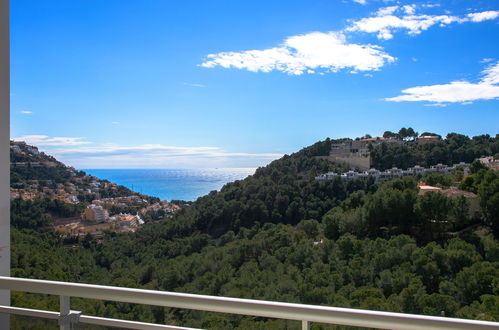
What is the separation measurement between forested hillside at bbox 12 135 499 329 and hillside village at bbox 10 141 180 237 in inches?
18.9

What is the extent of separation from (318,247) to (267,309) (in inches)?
508

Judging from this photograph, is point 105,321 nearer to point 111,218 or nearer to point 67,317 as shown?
point 67,317

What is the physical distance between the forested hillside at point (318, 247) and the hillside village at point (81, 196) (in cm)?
48

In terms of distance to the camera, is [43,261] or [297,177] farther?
[297,177]

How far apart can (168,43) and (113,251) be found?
265 inches

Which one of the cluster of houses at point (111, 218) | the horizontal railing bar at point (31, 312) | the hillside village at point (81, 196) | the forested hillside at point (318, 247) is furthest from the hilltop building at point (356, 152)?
the horizontal railing bar at point (31, 312)

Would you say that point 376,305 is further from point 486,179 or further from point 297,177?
point 297,177

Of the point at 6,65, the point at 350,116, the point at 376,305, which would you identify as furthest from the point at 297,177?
the point at 6,65

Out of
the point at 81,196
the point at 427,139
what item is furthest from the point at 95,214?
the point at 427,139

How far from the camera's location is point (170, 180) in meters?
12.3

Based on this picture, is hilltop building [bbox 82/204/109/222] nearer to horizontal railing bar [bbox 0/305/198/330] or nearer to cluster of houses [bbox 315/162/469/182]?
horizontal railing bar [bbox 0/305/198/330]

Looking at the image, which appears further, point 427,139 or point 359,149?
point 359,149

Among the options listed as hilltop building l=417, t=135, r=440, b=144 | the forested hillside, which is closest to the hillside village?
the forested hillside

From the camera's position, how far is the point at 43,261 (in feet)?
21.1
